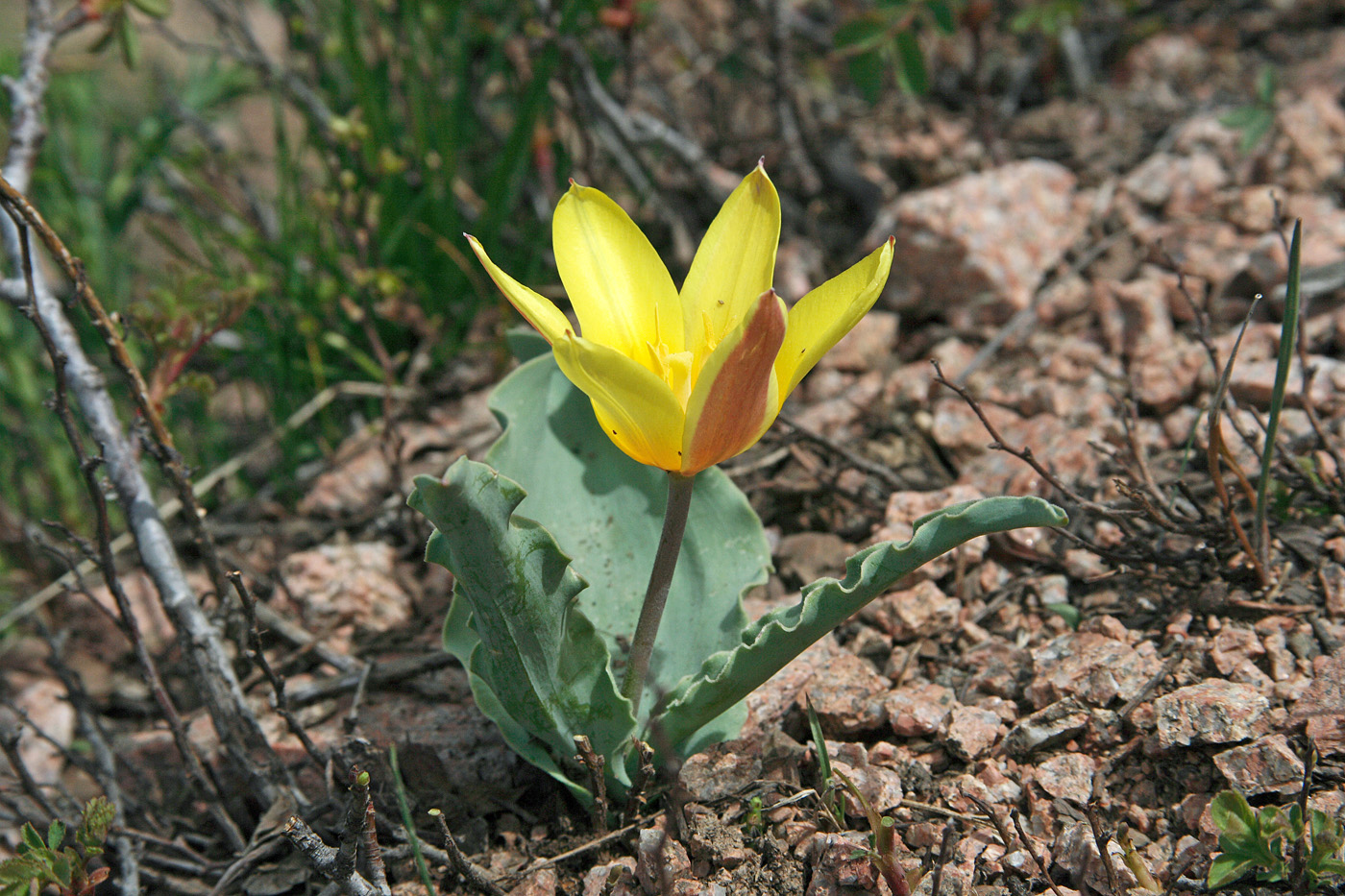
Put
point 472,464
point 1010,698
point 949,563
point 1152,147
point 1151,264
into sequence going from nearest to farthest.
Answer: point 472,464, point 1010,698, point 949,563, point 1151,264, point 1152,147

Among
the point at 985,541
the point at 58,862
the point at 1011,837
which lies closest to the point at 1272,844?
the point at 1011,837

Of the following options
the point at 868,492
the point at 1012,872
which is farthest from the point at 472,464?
the point at 868,492

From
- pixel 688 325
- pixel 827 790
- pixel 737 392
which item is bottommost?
pixel 827 790

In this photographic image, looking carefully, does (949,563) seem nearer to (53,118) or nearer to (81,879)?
(81,879)

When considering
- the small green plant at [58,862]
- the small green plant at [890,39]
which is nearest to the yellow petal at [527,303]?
the small green plant at [58,862]

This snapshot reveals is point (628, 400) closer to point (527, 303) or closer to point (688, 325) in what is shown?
point (527, 303)

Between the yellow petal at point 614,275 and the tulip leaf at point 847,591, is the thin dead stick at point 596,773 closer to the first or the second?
the tulip leaf at point 847,591
